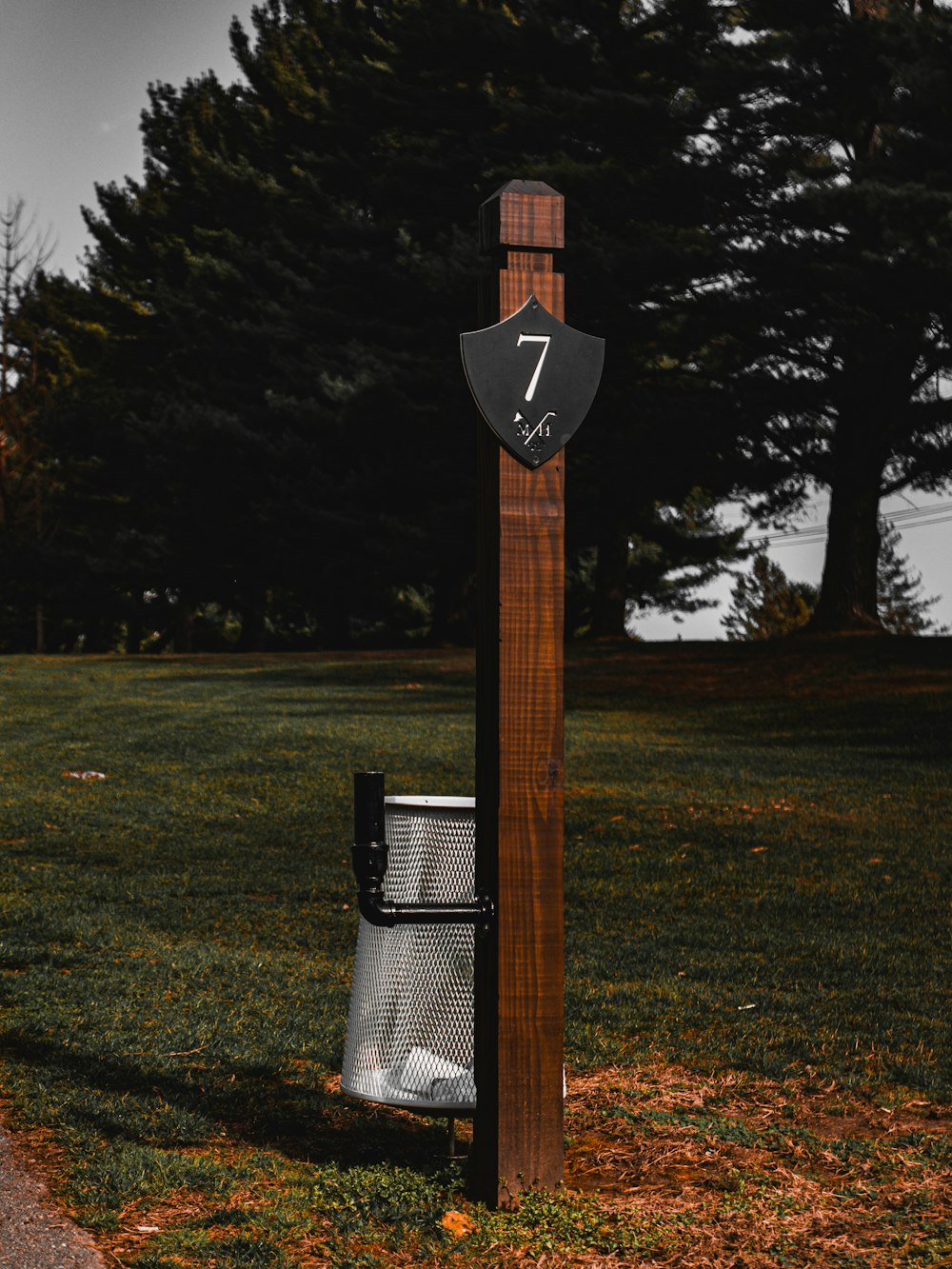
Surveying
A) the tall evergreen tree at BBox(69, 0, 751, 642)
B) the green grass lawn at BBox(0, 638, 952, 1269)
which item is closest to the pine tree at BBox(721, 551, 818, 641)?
the tall evergreen tree at BBox(69, 0, 751, 642)

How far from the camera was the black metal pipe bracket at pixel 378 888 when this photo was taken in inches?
138

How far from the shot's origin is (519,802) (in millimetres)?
3531

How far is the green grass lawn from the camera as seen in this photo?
3.43 meters

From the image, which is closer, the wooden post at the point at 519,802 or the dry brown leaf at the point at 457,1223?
the dry brown leaf at the point at 457,1223

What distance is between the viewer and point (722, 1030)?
5293 millimetres

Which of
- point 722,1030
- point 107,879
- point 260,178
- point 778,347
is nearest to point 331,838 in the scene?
point 107,879

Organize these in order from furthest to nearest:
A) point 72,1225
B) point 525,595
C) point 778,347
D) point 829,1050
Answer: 1. point 778,347
2. point 829,1050
3. point 525,595
4. point 72,1225

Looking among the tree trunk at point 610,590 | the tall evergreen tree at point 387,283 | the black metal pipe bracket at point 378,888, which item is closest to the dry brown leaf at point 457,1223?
the black metal pipe bracket at point 378,888

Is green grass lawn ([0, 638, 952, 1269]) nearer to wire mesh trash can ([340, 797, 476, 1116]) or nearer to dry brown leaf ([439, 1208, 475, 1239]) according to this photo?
dry brown leaf ([439, 1208, 475, 1239])

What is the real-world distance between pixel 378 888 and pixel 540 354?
1.45 m

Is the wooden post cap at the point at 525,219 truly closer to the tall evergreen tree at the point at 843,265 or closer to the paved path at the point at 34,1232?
the paved path at the point at 34,1232

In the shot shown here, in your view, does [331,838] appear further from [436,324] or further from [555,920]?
[436,324]

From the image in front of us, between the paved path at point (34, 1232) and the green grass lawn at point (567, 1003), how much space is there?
83 mm

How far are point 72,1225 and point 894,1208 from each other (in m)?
2.07
